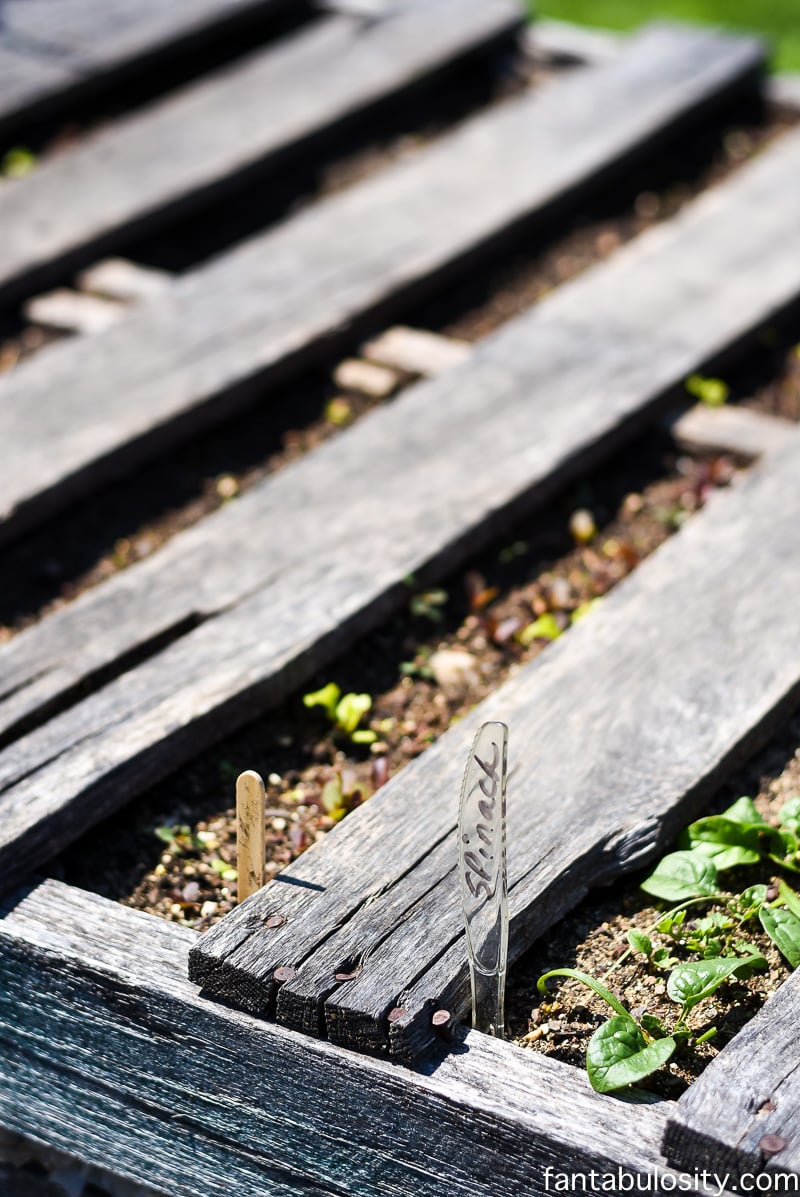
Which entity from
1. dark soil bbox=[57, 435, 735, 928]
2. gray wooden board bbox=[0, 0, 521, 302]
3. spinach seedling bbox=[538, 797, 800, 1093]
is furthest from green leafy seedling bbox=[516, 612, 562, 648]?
gray wooden board bbox=[0, 0, 521, 302]

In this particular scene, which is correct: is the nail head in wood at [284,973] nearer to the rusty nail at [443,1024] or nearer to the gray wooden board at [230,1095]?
the gray wooden board at [230,1095]

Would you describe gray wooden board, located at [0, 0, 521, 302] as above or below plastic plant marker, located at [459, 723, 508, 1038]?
above

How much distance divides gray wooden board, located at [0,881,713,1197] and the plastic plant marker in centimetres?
7

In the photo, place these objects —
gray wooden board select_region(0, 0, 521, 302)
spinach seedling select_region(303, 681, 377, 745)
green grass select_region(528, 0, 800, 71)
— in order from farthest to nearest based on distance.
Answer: green grass select_region(528, 0, 800, 71) → gray wooden board select_region(0, 0, 521, 302) → spinach seedling select_region(303, 681, 377, 745)

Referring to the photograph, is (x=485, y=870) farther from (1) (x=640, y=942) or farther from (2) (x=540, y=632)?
(2) (x=540, y=632)

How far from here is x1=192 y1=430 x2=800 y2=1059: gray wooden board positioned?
188 centimetres

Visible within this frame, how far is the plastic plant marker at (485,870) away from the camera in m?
1.75

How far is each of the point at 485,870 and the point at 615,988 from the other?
1.26ft

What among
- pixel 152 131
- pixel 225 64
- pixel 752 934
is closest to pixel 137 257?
pixel 152 131

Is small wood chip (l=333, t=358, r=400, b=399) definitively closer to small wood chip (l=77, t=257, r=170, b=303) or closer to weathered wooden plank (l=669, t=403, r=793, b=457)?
small wood chip (l=77, t=257, r=170, b=303)

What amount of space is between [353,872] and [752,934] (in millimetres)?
573

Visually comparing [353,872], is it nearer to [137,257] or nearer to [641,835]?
[641,835]

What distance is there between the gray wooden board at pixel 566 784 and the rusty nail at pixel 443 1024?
0.4 inches

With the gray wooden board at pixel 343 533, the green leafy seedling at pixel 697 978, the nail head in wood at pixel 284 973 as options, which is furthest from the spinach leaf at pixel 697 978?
the gray wooden board at pixel 343 533
